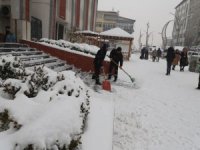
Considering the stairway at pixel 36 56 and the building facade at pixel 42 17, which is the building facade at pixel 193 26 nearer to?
the building facade at pixel 42 17

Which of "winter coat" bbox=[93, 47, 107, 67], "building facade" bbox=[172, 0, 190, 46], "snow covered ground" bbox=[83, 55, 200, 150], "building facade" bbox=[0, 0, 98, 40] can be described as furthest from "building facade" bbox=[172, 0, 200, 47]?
"snow covered ground" bbox=[83, 55, 200, 150]

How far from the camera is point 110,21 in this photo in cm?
7844

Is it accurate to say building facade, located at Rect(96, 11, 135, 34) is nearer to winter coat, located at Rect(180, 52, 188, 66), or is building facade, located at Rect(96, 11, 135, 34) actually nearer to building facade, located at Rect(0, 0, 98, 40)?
building facade, located at Rect(0, 0, 98, 40)

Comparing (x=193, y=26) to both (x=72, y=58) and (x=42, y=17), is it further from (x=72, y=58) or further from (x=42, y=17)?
(x=72, y=58)

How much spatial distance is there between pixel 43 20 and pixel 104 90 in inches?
456

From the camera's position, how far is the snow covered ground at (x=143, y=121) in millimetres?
3914

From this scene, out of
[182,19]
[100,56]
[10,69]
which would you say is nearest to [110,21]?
[182,19]

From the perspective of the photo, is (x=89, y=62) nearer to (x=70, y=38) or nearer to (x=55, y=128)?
(x=55, y=128)

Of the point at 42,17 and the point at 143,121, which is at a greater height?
the point at 42,17

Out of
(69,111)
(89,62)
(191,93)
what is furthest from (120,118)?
(89,62)

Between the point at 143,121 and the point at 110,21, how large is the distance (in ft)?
245

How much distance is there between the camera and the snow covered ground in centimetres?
391

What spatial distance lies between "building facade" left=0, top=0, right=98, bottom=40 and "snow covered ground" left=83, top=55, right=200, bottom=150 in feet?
26.0

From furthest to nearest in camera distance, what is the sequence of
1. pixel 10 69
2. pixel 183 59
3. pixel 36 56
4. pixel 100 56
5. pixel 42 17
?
pixel 42 17
pixel 183 59
pixel 36 56
pixel 100 56
pixel 10 69
